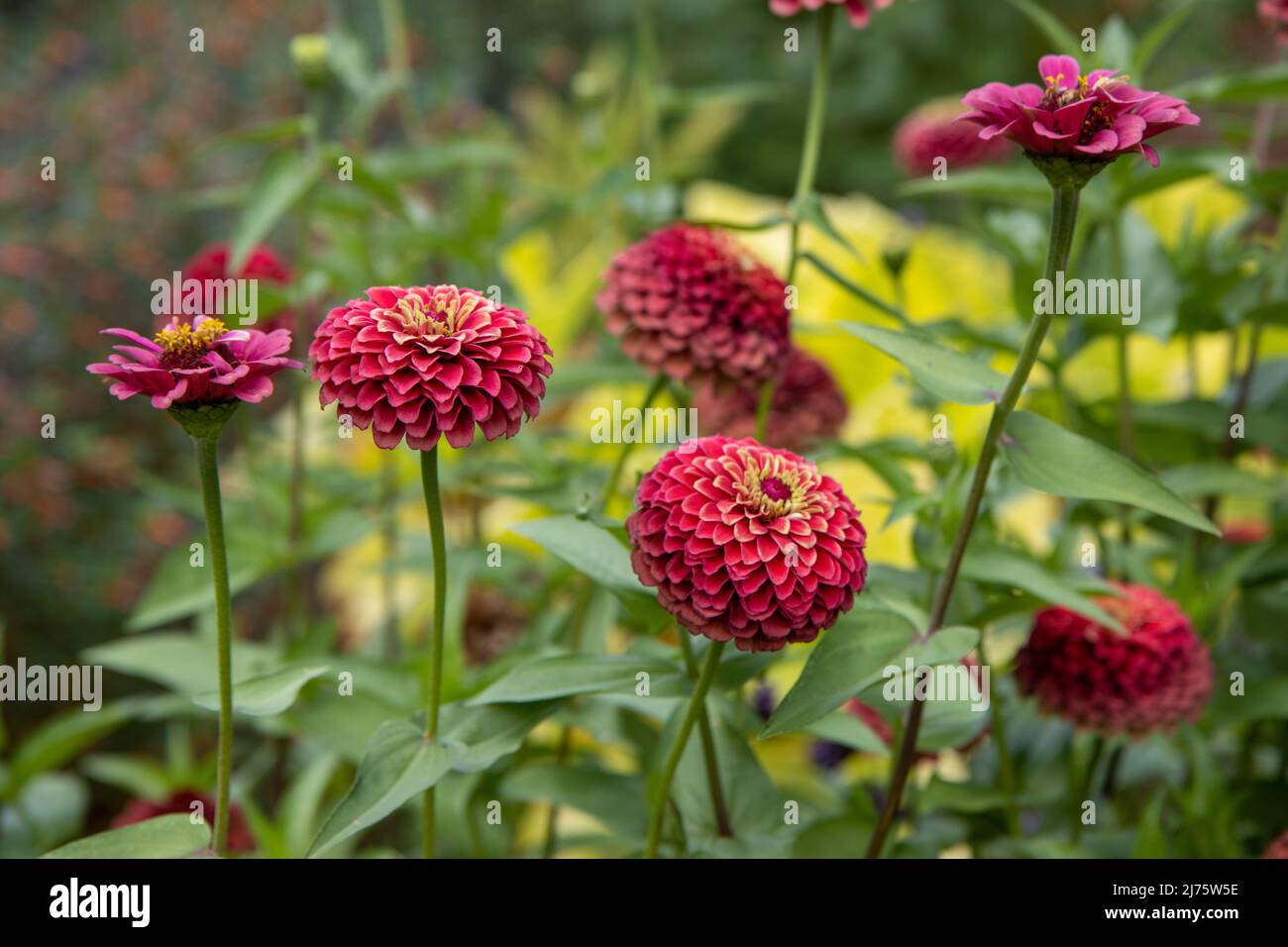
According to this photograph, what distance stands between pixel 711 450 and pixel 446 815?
0.45 m

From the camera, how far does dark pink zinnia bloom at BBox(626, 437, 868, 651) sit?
1.53 feet

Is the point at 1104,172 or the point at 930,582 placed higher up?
the point at 1104,172

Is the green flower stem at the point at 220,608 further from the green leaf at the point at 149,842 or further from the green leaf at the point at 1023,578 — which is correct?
the green leaf at the point at 1023,578

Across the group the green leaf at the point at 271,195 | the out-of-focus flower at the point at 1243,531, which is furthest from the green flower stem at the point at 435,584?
the out-of-focus flower at the point at 1243,531

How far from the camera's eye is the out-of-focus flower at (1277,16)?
2.41 feet

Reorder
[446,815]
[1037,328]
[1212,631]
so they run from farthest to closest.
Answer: [446,815] → [1212,631] → [1037,328]

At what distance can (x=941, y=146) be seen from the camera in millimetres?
1148

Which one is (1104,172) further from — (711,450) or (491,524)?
(491,524)

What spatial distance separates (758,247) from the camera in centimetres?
143

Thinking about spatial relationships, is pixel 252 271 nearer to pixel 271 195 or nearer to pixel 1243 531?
pixel 271 195

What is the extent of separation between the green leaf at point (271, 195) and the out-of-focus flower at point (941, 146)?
55 centimetres

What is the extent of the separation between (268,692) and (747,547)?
0.69ft

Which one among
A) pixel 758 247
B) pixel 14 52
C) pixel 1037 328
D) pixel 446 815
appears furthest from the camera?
pixel 14 52

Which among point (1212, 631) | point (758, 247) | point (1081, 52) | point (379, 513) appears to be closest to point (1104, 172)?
point (1081, 52)
